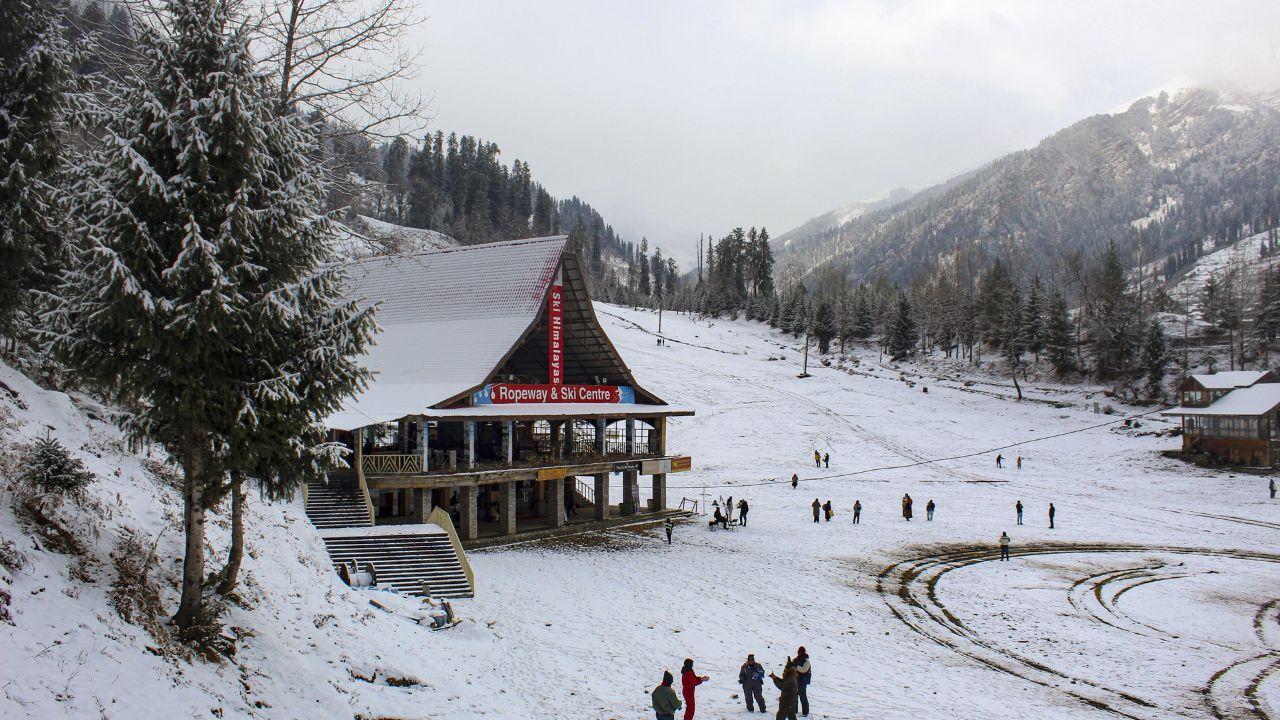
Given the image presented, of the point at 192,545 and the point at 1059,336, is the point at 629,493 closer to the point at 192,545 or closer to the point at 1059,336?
the point at 192,545

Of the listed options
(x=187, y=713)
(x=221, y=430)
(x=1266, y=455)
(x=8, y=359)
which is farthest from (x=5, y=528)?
(x=1266, y=455)

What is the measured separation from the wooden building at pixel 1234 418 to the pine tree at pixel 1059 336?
21228 millimetres

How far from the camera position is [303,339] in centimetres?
1025

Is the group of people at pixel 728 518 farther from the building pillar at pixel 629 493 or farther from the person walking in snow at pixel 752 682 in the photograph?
the person walking in snow at pixel 752 682

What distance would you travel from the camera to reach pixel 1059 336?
77562 millimetres

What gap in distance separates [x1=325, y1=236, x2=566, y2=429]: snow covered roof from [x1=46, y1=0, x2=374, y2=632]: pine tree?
15.9 meters

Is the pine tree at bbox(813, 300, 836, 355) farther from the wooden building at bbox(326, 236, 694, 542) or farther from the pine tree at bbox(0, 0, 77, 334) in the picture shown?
the pine tree at bbox(0, 0, 77, 334)

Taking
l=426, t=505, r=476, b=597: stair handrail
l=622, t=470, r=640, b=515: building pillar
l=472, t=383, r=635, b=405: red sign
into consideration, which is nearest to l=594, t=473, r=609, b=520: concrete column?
l=622, t=470, r=640, b=515: building pillar

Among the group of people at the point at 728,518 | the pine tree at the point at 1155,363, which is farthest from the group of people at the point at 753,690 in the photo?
the pine tree at the point at 1155,363

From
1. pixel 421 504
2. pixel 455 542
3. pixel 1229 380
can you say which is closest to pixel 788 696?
pixel 455 542

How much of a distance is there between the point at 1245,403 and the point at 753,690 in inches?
2278

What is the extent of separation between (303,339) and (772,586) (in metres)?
17.4

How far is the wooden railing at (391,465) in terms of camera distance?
26203mm

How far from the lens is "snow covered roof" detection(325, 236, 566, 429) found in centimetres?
2877
